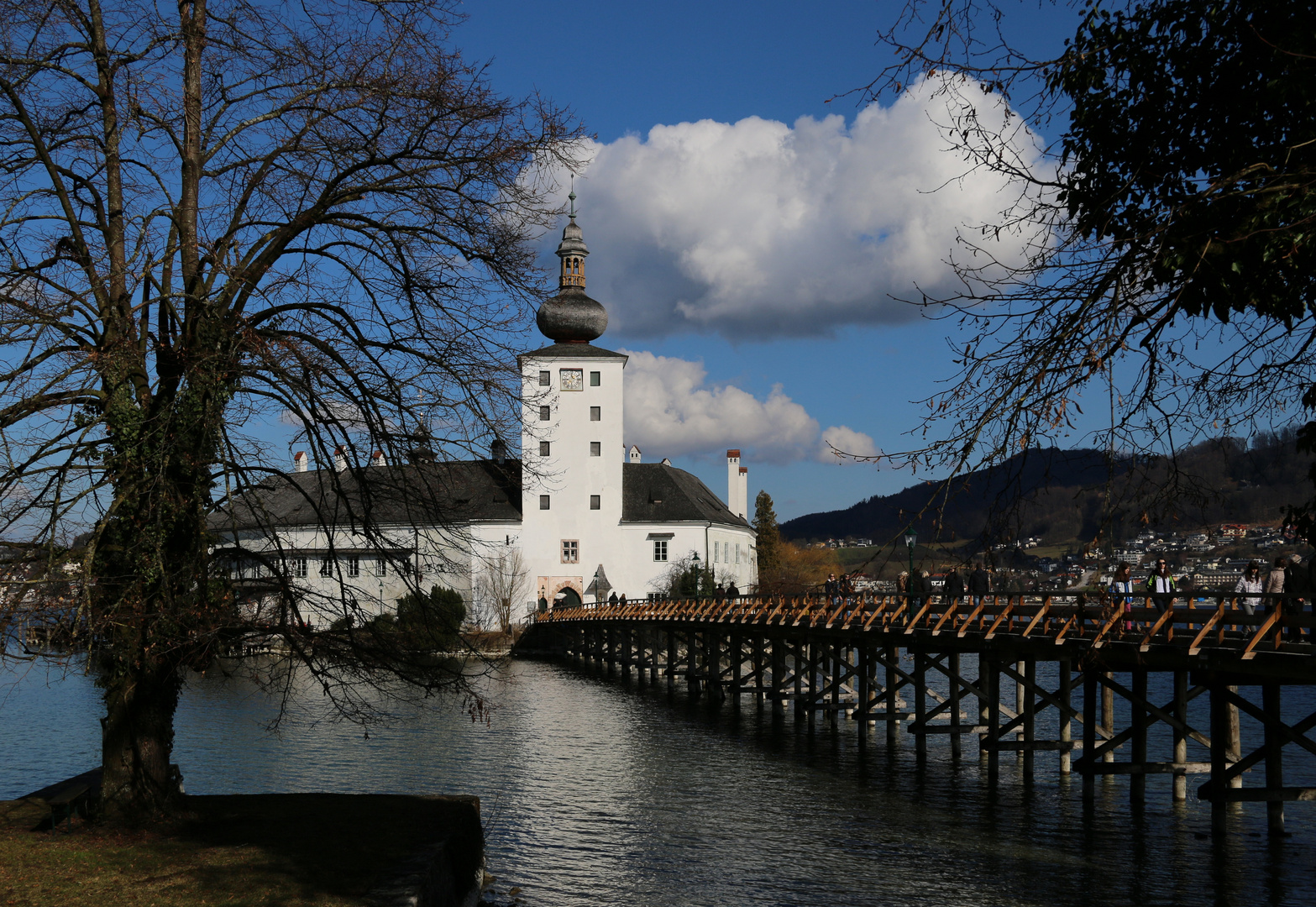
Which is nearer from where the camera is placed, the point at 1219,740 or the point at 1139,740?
the point at 1219,740

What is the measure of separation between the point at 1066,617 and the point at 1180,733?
2.47m

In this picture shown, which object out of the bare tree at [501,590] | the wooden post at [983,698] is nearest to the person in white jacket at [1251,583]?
the wooden post at [983,698]

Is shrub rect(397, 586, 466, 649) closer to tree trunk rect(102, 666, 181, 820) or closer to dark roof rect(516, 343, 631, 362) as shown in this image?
tree trunk rect(102, 666, 181, 820)

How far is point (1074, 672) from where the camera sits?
28062 millimetres

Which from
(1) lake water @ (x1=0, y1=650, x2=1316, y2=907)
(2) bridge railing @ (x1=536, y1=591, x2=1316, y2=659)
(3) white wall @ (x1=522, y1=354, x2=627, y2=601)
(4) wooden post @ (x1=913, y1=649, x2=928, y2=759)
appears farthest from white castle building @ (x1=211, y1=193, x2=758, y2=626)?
(4) wooden post @ (x1=913, y1=649, x2=928, y2=759)

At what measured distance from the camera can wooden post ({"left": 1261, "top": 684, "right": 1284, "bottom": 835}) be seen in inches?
619

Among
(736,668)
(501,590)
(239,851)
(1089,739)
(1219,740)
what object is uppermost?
(501,590)

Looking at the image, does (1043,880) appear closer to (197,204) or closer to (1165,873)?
(1165,873)

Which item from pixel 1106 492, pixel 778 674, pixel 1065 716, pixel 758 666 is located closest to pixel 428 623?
pixel 1106 492

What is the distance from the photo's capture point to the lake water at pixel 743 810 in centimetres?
1474

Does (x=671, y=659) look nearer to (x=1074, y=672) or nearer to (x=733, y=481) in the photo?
(x=1074, y=672)

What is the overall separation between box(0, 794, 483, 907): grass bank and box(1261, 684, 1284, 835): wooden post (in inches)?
402

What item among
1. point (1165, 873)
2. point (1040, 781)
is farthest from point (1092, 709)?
point (1165, 873)

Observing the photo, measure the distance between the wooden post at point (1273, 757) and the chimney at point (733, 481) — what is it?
7030 cm
